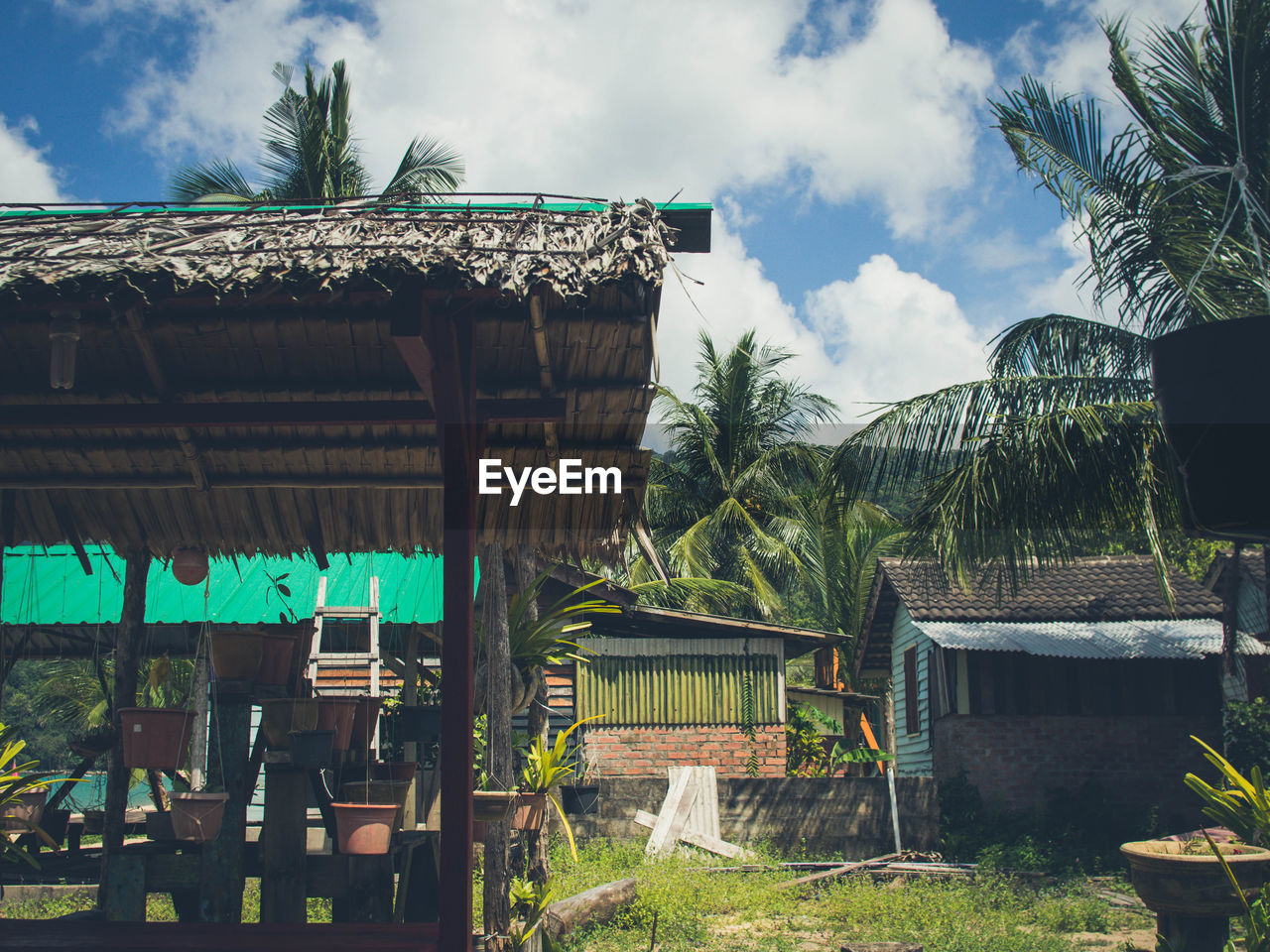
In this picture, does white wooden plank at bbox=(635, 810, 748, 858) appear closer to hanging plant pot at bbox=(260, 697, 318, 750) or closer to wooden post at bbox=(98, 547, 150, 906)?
wooden post at bbox=(98, 547, 150, 906)

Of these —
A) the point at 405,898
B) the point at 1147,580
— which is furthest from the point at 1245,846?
the point at 1147,580

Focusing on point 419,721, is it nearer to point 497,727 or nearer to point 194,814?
point 497,727

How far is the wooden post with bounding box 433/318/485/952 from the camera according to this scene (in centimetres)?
388

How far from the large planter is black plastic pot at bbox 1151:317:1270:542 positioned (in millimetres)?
5383

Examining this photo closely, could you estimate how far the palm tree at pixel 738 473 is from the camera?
2142cm

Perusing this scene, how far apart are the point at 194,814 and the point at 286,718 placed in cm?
71

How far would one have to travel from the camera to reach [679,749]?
555 inches

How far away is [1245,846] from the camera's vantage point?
7141 mm

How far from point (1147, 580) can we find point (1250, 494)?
15.1 m

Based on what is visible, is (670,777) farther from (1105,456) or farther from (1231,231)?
(1231,231)

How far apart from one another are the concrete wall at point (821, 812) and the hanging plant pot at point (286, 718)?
7.19m

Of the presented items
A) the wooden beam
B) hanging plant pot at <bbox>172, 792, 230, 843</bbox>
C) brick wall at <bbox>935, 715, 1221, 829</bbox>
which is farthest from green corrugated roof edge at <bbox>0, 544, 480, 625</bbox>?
brick wall at <bbox>935, 715, 1221, 829</bbox>

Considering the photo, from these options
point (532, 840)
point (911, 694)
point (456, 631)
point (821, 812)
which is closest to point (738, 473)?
point (911, 694)

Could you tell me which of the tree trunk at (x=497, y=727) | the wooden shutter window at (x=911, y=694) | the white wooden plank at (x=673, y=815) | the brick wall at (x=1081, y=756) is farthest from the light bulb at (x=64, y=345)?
the wooden shutter window at (x=911, y=694)
